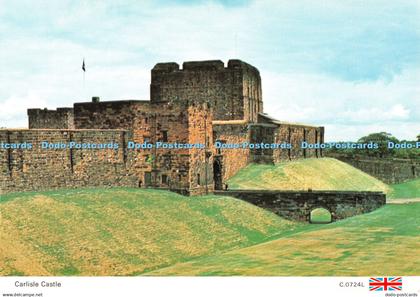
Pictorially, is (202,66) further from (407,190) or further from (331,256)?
(331,256)

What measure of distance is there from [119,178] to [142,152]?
264 cm

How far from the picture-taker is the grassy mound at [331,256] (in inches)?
767

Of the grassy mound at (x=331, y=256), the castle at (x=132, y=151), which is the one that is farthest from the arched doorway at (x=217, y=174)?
the grassy mound at (x=331, y=256)

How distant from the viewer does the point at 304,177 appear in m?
48.8

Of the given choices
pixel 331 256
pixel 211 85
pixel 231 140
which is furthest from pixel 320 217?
pixel 331 256

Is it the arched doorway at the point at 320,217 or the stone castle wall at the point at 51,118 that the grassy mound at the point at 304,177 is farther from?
the stone castle wall at the point at 51,118

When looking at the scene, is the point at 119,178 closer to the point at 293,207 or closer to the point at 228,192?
the point at 228,192

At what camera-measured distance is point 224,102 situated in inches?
2141

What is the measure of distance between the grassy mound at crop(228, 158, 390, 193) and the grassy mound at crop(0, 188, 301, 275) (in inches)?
452

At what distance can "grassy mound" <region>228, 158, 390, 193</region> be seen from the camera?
4429 cm
